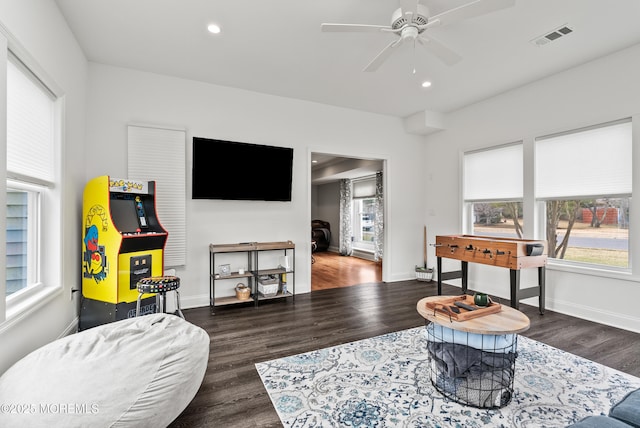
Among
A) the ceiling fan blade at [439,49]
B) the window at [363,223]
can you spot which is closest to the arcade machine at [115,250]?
the ceiling fan blade at [439,49]

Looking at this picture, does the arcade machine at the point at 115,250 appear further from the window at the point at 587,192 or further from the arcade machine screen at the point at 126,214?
the window at the point at 587,192

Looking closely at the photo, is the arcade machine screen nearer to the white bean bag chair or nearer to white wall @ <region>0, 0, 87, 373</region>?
white wall @ <region>0, 0, 87, 373</region>

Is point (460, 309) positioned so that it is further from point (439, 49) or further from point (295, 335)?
point (439, 49)

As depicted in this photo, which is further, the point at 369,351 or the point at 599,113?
the point at 599,113

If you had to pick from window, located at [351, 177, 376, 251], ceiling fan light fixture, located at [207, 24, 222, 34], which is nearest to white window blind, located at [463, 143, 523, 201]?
window, located at [351, 177, 376, 251]

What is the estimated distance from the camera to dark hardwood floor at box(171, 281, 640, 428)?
1.95 meters

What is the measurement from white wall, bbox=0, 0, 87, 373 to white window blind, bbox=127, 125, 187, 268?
525 millimetres

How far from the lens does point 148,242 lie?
300 cm

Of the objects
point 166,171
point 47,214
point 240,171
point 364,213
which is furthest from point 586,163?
point 364,213

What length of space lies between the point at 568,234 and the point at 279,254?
153 inches

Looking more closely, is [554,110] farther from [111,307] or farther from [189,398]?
[111,307]

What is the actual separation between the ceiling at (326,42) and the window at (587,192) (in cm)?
94

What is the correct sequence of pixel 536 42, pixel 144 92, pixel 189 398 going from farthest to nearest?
pixel 144 92 → pixel 536 42 → pixel 189 398

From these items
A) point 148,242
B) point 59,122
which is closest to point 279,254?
point 148,242
